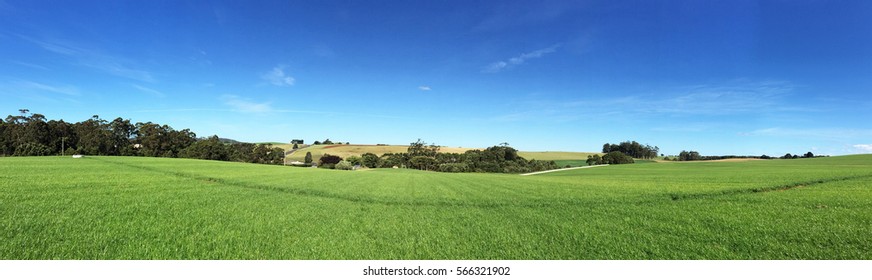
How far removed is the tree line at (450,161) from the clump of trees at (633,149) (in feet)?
54.4

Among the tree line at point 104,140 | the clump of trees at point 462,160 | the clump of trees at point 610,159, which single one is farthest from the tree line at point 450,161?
the tree line at point 104,140

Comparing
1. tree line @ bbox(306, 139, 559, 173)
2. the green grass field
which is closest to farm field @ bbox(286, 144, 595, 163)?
tree line @ bbox(306, 139, 559, 173)

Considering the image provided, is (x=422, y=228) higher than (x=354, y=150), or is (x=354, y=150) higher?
(x=354, y=150)

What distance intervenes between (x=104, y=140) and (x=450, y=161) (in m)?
70.1

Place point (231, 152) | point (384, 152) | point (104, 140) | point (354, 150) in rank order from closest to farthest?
1. point (104, 140)
2. point (231, 152)
3. point (384, 152)
4. point (354, 150)

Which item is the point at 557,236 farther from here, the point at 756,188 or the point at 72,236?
the point at 756,188

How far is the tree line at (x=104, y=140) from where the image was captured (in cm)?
6588

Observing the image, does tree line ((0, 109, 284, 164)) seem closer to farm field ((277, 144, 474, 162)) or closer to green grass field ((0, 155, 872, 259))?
farm field ((277, 144, 474, 162))

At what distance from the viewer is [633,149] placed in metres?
→ 87.1

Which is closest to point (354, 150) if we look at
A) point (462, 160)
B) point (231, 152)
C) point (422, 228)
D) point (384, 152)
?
point (384, 152)

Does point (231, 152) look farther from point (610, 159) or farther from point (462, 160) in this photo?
point (610, 159)
